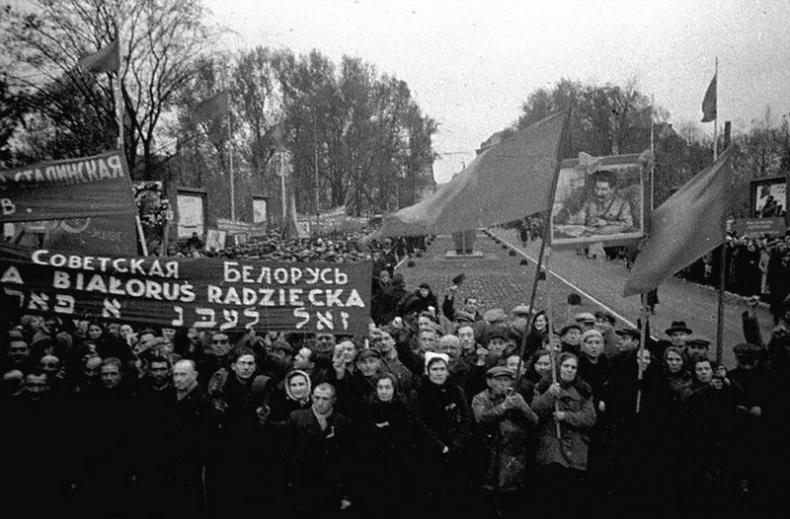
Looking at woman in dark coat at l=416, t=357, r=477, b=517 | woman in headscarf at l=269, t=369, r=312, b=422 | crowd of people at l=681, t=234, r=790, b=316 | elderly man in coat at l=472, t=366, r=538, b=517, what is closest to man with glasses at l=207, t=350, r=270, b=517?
woman in headscarf at l=269, t=369, r=312, b=422

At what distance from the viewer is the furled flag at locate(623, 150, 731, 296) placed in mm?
5008

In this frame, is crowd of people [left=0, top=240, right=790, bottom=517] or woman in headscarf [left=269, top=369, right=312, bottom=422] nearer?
crowd of people [left=0, top=240, right=790, bottom=517]

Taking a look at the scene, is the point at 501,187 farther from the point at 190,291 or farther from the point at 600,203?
the point at 190,291

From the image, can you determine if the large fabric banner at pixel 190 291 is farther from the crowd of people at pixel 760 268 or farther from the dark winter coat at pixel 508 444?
the crowd of people at pixel 760 268

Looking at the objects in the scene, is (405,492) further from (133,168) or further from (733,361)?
(133,168)

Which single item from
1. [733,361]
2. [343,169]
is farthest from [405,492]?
[343,169]

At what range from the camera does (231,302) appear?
5223 millimetres

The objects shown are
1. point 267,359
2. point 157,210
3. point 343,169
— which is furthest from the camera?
point 343,169

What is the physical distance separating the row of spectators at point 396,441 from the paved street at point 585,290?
6243 millimetres

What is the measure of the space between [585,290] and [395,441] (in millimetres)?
18345

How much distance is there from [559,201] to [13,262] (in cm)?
440

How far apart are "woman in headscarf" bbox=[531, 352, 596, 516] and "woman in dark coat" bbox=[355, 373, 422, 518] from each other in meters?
0.92

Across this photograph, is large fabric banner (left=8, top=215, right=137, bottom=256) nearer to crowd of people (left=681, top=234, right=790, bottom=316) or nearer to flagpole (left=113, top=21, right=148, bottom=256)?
flagpole (left=113, top=21, right=148, bottom=256)

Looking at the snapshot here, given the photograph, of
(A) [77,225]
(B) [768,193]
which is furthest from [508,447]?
(B) [768,193]
